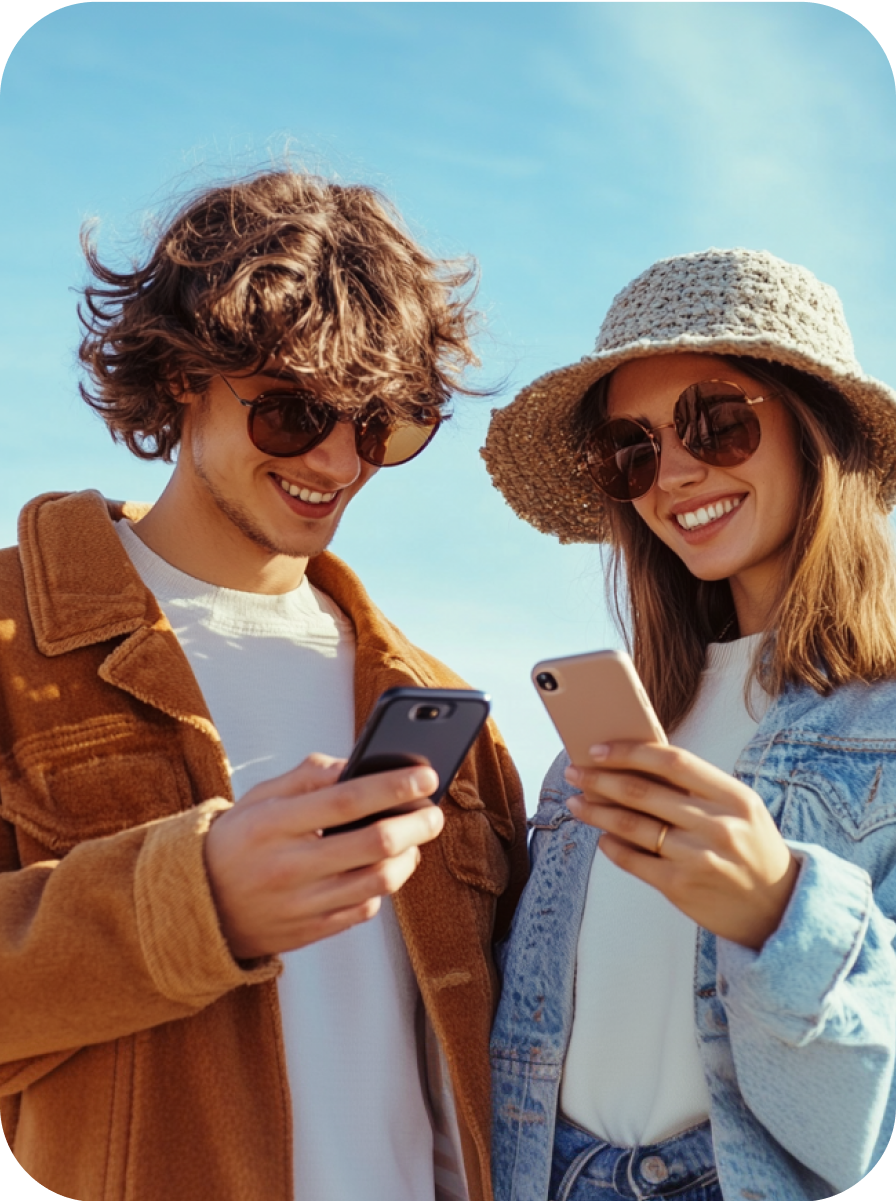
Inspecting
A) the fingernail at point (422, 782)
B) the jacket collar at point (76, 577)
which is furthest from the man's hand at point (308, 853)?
the jacket collar at point (76, 577)

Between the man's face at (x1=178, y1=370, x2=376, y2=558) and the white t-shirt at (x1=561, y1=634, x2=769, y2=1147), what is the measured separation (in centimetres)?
142

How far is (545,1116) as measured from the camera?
3133mm

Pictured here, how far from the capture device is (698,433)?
3.57 m

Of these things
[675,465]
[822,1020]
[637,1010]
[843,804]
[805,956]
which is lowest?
[637,1010]

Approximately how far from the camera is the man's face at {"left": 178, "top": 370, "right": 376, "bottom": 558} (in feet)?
12.3

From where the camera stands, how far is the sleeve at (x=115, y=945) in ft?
7.70

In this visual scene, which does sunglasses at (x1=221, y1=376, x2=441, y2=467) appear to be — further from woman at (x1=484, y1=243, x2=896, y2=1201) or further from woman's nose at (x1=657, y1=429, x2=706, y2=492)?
woman's nose at (x1=657, y1=429, x2=706, y2=492)

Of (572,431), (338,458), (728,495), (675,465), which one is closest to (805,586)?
(728,495)

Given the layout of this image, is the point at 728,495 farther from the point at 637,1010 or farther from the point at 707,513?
the point at 637,1010

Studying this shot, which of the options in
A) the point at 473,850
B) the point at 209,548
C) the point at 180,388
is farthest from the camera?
the point at 180,388

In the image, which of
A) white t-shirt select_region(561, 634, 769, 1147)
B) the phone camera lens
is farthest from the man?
white t-shirt select_region(561, 634, 769, 1147)

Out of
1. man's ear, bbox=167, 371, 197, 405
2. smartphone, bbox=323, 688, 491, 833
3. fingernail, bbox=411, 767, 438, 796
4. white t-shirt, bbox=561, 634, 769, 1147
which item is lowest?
white t-shirt, bbox=561, 634, 769, 1147

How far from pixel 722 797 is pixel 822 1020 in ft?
1.77

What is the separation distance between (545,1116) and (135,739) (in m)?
1.50
